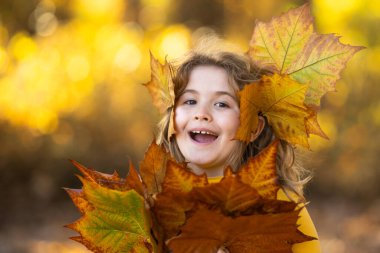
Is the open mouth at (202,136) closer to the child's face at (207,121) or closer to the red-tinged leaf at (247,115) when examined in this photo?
the child's face at (207,121)

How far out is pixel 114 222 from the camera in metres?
1.67

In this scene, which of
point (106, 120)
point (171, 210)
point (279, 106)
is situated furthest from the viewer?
point (106, 120)

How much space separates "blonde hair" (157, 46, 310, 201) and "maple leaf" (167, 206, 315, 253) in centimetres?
51

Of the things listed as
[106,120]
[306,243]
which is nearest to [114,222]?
[306,243]

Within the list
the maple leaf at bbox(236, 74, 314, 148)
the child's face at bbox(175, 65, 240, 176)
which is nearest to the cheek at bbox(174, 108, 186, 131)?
the child's face at bbox(175, 65, 240, 176)

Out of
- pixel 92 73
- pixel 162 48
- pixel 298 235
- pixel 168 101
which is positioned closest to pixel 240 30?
pixel 162 48

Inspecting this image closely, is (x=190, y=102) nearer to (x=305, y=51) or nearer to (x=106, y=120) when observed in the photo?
(x=305, y=51)

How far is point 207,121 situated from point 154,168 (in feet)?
1.39

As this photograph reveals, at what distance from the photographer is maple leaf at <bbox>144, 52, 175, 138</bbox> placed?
2.07 metres

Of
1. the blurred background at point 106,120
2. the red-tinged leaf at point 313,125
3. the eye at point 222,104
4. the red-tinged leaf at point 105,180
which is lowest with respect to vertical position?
the red-tinged leaf at point 105,180

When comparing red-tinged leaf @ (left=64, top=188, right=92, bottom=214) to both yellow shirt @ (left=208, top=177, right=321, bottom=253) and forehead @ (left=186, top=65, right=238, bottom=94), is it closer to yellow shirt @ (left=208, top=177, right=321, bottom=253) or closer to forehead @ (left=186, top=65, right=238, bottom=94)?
yellow shirt @ (left=208, top=177, right=321, bottom=253)

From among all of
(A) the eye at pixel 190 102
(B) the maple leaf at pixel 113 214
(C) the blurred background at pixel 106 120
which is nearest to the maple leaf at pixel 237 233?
(B) the maple leaf at pixel 113 214

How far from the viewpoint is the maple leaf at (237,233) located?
148 cm

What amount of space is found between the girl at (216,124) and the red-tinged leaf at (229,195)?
1.58 feet
